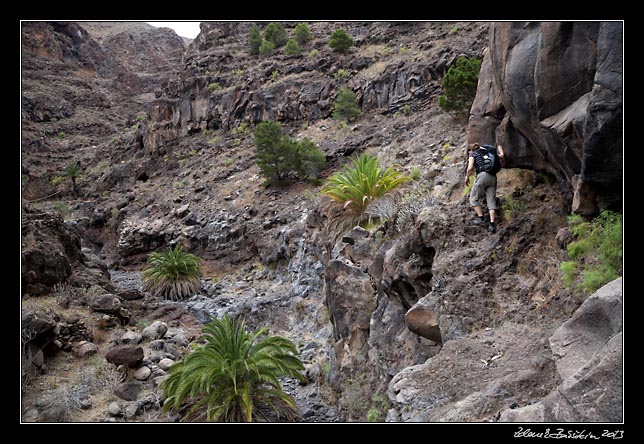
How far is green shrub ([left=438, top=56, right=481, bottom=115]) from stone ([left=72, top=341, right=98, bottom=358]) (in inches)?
529

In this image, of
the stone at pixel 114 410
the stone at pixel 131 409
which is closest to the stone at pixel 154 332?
the stone at pixel 131 409

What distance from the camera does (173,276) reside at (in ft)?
51.5

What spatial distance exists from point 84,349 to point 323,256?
651 centimetres

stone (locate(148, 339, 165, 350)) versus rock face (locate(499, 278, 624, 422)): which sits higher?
stone (locate(148, 339, 165, 350))

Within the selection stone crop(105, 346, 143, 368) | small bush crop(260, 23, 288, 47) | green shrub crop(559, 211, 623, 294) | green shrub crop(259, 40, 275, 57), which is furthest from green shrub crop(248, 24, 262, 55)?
green shrub crop(559, 211, 623, 294)

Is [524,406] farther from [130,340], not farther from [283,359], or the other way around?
[130,340]

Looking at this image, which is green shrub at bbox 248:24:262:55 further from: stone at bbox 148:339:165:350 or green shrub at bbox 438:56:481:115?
stone at bbox 148:339:165:350

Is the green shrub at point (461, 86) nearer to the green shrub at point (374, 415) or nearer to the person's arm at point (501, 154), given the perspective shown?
the person's arm at point (501, 154)

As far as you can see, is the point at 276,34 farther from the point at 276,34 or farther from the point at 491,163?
the point at 491,163

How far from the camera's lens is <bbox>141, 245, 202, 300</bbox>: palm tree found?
15.5 metres

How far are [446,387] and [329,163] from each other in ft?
51.6

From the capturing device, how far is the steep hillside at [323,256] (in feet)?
16.2

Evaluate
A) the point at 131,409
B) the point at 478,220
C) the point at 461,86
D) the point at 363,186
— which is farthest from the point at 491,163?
the point at 461,86

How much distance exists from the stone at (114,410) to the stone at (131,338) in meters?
2.85
